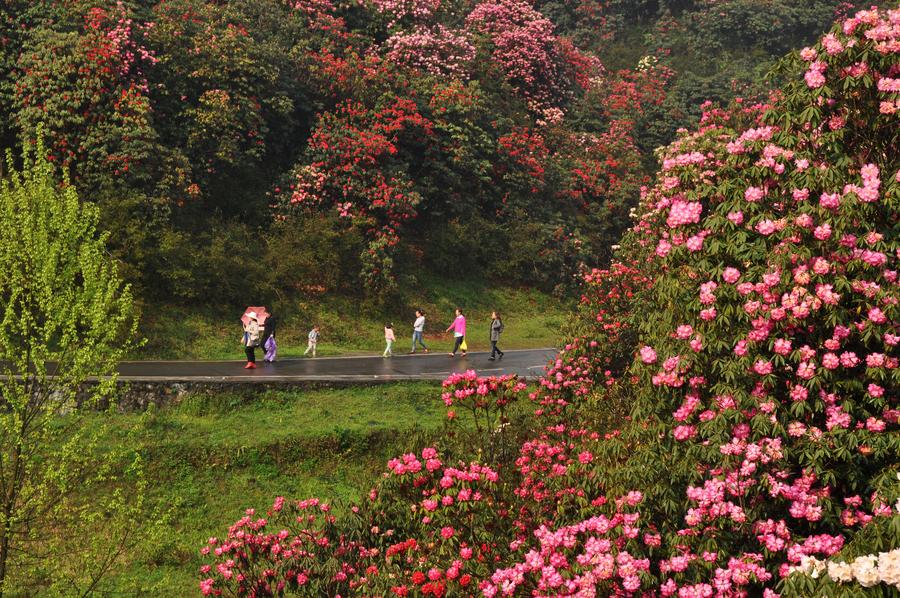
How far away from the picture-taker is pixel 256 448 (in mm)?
19109

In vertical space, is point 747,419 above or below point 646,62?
below

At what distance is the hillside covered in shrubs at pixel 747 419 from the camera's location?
750cm

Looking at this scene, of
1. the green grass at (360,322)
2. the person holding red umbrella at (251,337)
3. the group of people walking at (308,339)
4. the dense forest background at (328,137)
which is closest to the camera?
the person holding red umbrella at (251,337)

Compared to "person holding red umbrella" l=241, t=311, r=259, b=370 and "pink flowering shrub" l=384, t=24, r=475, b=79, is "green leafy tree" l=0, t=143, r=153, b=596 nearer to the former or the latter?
"person holding red umbrella" l=241, t=311, r=259, b=370

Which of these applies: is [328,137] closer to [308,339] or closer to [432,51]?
[308,339]

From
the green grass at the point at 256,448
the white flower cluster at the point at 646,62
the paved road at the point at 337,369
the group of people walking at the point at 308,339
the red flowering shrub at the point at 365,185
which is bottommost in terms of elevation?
the green grass at the point at 256,448

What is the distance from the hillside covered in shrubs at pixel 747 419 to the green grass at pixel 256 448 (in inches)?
276

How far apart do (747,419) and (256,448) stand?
13521 mm

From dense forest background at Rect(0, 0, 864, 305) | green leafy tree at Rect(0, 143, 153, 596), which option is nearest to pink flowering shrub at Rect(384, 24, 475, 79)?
dense forest background at Rect(0, 0, 864, 305)

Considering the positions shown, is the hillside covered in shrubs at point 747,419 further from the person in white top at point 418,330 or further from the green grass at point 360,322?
the person in white top at point 418,330

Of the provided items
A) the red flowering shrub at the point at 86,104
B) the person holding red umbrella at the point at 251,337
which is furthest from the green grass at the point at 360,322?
the red flowering shrub at the point at 86,104

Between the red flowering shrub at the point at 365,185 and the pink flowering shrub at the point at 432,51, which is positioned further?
the pink flowering shrub at the point at 432,51

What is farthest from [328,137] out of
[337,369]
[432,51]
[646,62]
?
[646,62]

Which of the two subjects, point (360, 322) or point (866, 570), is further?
point (360, 322)
